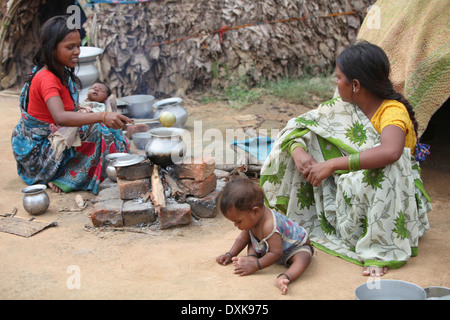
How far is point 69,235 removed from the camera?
10.3 ft

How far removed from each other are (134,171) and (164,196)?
338 millimetres

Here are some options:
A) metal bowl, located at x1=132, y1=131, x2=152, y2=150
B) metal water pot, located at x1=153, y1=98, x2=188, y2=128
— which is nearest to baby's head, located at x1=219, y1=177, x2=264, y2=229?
metal bowl, located at x1=132, y1=131, x2=152, y2=150

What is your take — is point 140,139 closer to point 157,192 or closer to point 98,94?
point 98,94

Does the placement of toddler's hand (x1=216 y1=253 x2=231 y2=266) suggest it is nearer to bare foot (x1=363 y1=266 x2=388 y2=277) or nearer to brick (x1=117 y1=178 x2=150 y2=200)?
bare foot (x1=363 y1=266 x2=388 y2=277)

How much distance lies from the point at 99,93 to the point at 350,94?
112 inches

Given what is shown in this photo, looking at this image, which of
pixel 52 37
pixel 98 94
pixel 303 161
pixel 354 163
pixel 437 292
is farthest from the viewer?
pixel 98 94

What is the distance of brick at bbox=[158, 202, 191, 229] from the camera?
3.25 metres

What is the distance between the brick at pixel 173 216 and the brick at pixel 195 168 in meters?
0.27

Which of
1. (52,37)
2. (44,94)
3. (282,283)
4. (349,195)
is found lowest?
(282,283)

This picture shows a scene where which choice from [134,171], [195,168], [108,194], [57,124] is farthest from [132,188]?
[57,124]

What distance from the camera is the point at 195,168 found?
3426 millimetres

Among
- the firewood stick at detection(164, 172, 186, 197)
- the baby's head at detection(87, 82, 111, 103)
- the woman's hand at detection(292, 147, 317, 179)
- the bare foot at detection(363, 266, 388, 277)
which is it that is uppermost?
the woman's hand at detection(292, 147, 317, 179)

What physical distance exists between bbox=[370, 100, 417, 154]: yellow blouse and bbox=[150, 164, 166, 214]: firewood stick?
151cm

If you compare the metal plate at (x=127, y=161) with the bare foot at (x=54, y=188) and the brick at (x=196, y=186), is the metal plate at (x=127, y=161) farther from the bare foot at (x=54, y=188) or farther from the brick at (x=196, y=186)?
the bare foot at (x=54, y=188)
